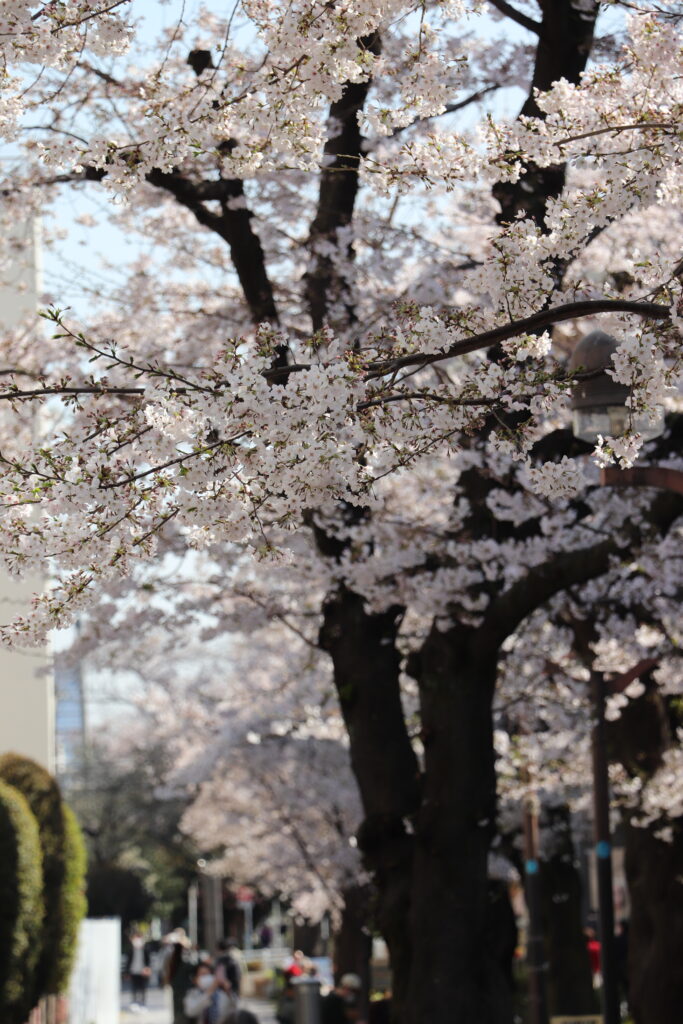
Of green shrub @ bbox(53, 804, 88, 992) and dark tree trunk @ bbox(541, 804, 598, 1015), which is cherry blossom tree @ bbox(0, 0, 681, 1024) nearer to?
green shrub @ bbox(53, 804, 88, 992)

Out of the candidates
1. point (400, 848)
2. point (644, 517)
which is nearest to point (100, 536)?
point (644, 517)

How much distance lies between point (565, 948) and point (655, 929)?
5377 mm

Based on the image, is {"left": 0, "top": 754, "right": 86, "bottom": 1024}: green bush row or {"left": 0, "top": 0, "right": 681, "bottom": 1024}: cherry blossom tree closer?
{"left": 0, "top": 0, "right": 681, "bottom": 1024}: cherry blossom tree

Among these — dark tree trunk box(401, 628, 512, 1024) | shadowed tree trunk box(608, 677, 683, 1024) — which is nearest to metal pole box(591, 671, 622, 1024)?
dark tree trunk box(401, 628, 512, 1024)

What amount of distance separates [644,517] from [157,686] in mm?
32286

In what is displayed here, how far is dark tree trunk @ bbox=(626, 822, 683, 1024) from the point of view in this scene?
15578mm

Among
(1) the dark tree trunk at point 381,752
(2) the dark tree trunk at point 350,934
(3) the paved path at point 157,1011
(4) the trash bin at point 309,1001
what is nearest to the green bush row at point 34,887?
(4) the trash bin at point 309,1001

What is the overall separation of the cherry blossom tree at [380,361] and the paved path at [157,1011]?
15.7m

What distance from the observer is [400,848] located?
9.89 meters

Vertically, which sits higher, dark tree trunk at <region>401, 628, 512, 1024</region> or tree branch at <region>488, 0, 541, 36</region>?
tree branch at <region>488, 0, 541, 36</region>

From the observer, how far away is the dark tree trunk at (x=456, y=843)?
365 inches

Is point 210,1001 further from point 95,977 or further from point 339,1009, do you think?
point 95,977

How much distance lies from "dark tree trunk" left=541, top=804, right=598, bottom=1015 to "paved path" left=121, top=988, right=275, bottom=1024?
6.56 meters

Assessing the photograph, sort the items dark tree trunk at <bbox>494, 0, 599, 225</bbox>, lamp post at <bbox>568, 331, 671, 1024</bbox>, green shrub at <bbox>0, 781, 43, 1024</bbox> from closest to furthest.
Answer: lamp post at <bbox>568, 331, 671, 1024</bbox> → dark tree trunk at <bbox>494, 0, 599, 225</bbox> → green shrub at <bbox>0, 781, 43, 1024</bbox>
